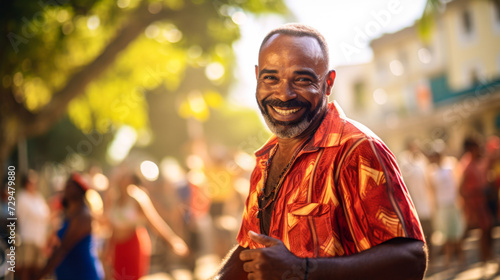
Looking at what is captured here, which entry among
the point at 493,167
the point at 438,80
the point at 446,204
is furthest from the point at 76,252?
the point at 438,80

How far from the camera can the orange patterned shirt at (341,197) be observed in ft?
5.54

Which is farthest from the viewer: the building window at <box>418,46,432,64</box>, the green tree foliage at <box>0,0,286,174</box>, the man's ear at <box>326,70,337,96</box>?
the building window at <box>418,46,432,64</box>

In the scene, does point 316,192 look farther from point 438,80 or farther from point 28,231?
point 438,80

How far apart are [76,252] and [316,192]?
4.59 meters

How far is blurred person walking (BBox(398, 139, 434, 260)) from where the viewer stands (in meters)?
9.85

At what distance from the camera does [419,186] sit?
393 inches

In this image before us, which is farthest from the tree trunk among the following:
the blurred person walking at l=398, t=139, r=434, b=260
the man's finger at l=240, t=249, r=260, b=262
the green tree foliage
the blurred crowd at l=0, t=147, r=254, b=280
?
the man's finger at l=240, t=249, r=260, b=262

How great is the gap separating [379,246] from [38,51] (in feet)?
29.8

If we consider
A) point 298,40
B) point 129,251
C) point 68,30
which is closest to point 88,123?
point 68,30

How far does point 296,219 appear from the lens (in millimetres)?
1901

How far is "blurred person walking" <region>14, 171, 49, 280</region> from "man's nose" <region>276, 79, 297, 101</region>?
27.4 feet

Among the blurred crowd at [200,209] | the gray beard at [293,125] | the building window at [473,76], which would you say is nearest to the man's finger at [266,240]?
the gray beard at [293,125]

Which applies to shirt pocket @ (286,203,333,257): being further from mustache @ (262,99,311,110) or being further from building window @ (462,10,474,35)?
building window @ (462,10,474,35)

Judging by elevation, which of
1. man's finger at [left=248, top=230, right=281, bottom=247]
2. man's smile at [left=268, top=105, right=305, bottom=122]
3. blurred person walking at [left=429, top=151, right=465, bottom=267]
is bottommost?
blurred person walking at [left=429, top=151, right=465, bottom=267]
